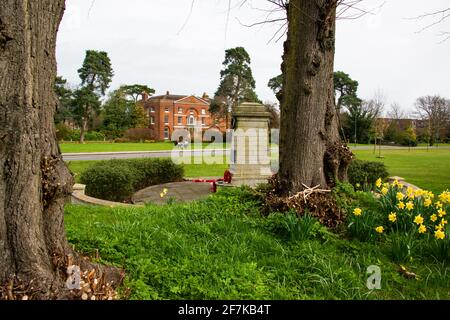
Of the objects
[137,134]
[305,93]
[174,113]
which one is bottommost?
[305,93]

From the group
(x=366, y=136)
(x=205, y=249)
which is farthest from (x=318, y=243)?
(x=366, y=136)

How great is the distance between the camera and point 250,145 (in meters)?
11.4

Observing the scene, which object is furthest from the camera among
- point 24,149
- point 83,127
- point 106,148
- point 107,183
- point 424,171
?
point 83,127

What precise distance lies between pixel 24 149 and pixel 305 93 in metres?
3.40

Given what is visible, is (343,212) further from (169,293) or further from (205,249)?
(169,293)

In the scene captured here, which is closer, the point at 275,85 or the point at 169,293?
the point at 169,293

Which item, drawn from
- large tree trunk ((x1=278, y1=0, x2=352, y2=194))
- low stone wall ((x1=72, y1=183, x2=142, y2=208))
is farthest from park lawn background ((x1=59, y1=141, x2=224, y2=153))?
large tree trunk ((x1=278, y1=0, x2=352, y2=194))

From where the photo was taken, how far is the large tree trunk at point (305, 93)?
456 cm

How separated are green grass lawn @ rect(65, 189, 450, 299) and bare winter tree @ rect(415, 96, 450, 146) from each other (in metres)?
64.8

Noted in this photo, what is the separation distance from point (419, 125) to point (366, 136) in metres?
25.5

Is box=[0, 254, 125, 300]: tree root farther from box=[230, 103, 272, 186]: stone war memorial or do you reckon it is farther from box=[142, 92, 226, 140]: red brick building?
Answer: box=[142, 92, 226, 140]: red brick building

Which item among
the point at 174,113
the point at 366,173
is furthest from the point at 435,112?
the point at 366,173

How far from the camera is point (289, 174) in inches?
185

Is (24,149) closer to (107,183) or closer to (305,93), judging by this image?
(305,93)
